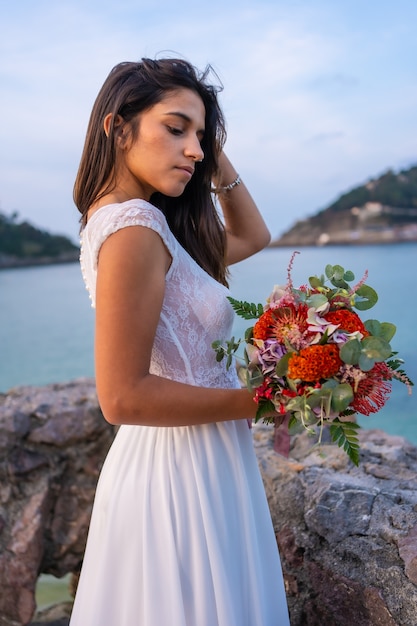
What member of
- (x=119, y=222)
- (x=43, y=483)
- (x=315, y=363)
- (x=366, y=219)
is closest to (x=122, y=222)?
(x=119, y=222)

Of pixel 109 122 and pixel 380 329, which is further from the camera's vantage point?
pixel 109 122

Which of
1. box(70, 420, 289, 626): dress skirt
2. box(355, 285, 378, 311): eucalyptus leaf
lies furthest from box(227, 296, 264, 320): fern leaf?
box(70, 420, 289, 626): dress skirt

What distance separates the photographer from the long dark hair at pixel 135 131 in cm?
175

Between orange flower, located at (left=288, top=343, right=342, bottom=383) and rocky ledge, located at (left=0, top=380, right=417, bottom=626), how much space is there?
0.76 meters

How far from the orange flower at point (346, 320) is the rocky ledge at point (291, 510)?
0.76m

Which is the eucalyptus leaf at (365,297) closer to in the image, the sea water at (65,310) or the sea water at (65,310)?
the sea water at (65,310)

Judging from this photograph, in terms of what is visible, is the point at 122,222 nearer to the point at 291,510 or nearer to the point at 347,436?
the point at 347,436

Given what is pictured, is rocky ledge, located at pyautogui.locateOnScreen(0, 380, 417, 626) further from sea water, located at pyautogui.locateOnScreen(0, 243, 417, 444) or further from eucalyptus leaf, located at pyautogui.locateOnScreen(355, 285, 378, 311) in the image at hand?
sea water, located at pyautogui.locateOnScreen(0, 243, 417, 444)

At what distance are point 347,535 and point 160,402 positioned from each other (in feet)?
2.96

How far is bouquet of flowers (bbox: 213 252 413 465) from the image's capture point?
142 centimetres

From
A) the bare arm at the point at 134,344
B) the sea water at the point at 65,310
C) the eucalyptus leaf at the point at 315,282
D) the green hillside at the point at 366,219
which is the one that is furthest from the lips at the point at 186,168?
the green hillside at the point at 366,219

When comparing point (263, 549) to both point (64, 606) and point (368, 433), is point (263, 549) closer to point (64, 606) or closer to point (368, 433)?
point (368, 433)

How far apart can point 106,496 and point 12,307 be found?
63.1 feet

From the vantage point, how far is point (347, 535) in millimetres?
2043
